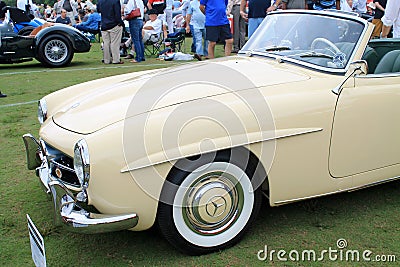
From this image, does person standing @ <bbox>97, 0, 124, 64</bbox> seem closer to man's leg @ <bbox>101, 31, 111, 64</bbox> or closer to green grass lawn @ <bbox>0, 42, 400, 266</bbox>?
man's leg @ <bbox>101, 31, 111, 64</bbox>

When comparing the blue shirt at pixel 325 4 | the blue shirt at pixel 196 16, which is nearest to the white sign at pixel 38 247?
the blue shirt at pixel 325 4

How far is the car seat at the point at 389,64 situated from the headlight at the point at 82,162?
89.1 inches

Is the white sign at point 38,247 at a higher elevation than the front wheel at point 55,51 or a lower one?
higher

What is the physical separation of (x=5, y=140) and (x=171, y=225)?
3.05 m

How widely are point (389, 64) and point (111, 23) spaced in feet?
24.1

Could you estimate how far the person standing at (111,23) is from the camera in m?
9.80

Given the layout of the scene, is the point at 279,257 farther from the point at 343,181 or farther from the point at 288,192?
the point at 343,181

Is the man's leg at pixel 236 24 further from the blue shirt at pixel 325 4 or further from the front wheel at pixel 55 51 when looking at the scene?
the front wheel at pixel 55 51

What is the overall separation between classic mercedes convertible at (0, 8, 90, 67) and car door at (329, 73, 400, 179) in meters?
7.99

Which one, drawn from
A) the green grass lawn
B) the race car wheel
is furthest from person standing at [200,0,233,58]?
the green grass lawn

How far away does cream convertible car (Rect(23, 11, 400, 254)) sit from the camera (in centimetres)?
247

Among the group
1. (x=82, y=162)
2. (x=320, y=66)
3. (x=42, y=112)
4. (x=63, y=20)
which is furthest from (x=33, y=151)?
(x=63, y=20)

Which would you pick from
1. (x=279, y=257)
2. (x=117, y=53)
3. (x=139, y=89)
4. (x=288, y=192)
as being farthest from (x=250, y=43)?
(x=117, y=53)

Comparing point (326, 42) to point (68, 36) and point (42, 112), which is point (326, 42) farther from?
point (68, 36)
